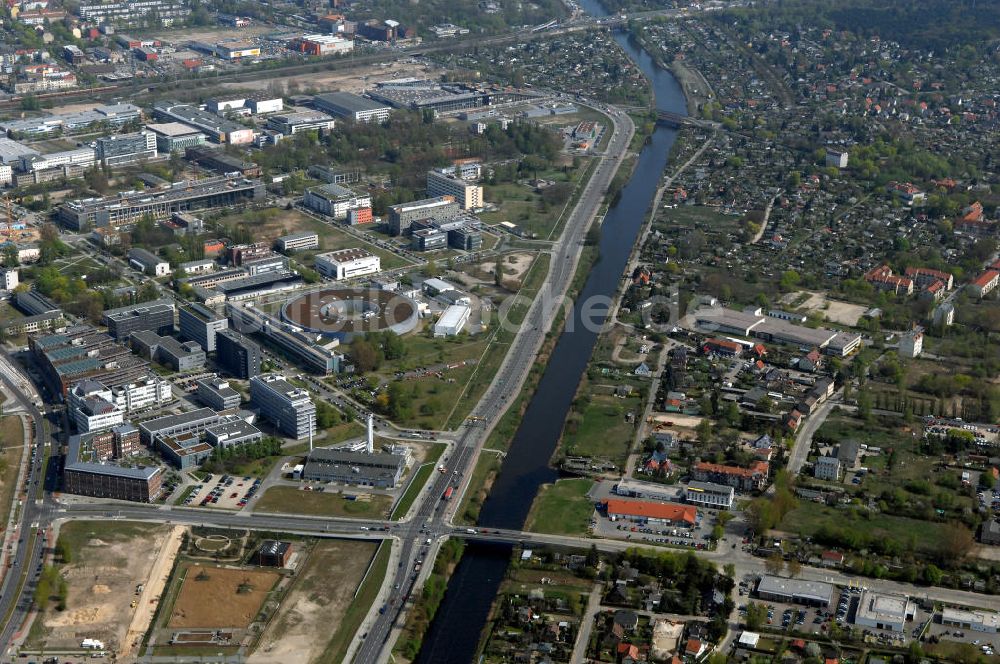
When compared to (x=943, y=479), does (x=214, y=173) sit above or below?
below

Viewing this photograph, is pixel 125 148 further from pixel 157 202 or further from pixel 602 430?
pixel 602 430

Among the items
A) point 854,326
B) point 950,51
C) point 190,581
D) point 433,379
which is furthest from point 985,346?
point 950,51

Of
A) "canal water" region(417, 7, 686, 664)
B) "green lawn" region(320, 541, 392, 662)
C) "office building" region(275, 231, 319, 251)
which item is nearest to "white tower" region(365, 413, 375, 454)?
"canal water" region(417, 7, 686, 664)

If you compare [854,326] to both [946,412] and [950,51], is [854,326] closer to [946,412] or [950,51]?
[946,412]

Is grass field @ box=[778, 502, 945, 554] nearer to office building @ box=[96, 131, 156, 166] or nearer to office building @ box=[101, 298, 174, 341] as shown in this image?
office building @ box=[101, 298, 174, 341]

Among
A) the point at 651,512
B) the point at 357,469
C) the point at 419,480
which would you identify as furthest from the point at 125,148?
the point at 651,512

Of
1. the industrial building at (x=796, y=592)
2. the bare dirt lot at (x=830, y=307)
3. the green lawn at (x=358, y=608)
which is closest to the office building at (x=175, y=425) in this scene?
the green lawn at (x=358, y=608)

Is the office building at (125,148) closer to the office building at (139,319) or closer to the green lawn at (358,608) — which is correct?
the office building at (139,319)
